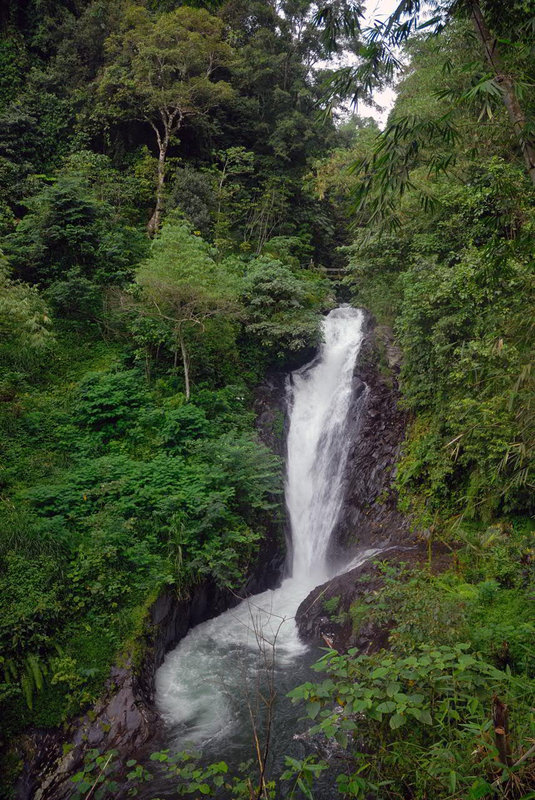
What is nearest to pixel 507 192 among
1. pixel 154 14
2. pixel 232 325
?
pixel 232 325

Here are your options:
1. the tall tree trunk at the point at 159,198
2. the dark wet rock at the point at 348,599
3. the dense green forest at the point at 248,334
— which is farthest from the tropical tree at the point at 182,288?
the tall tree trunk at the point at 159,198

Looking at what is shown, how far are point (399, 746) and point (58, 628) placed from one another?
4.40 metres

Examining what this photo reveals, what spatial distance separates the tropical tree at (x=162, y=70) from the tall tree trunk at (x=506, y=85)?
1435cm

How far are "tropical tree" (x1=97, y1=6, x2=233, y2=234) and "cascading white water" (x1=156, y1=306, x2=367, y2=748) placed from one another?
8424 mm

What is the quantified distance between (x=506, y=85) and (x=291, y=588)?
9277 millimetres

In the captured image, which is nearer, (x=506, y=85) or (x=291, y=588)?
(x=506, y=85)

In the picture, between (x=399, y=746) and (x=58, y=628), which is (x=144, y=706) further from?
(x=399, y=746)

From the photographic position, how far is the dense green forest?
386 cm

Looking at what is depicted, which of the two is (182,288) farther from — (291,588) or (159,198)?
(159,198)

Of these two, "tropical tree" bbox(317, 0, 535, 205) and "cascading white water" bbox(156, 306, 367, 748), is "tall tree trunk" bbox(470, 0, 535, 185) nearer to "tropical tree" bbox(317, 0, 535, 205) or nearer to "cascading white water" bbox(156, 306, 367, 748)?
"tropical tree" bbox(317, 0, 535, 205)

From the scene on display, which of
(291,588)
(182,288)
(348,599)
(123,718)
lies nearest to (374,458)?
(291,588)

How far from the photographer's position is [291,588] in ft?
33.1

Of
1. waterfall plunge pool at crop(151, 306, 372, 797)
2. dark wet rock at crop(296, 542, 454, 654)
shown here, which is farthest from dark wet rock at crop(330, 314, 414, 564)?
dark wet rock at crop(296, 542, 454, 654)

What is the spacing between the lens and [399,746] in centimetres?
351
